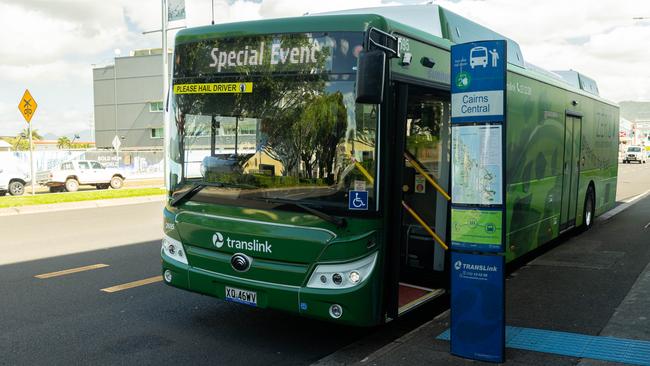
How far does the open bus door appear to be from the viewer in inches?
244

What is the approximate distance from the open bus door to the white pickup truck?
24200mm

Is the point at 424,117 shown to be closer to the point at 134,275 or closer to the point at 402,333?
the point at 402,333

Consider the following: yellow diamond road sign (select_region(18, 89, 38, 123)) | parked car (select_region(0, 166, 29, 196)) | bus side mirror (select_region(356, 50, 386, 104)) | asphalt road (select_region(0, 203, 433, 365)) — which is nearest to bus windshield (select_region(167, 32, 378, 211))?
bus side mirror (select_region(356, 50, 386, 104))

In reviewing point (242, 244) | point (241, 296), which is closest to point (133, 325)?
point (241, 296)

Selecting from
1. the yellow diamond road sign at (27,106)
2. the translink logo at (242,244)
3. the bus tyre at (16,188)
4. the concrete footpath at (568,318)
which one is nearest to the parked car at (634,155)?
the bus tyre at (16,188)

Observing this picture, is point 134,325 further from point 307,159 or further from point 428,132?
point 428,132

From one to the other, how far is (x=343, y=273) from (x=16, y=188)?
23.9 m

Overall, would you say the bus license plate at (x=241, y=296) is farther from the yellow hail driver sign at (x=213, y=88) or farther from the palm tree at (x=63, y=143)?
the palm tree at (x=63, y=143)

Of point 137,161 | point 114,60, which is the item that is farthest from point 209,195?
point 114,60

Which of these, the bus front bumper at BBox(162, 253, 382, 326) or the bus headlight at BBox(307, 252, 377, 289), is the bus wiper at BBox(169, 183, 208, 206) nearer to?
the bus front bumper at BBox(162, 253, 382, 326)

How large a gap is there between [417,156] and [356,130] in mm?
1788

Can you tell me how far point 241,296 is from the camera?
5180 millimetres

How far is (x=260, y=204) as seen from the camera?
5.13 metres

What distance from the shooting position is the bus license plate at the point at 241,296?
5.11m
